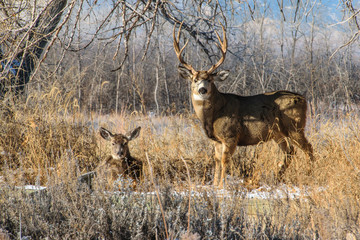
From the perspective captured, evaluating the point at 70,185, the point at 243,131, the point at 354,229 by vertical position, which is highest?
the point at 243,131

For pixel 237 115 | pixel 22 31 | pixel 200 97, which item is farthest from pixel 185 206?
pixel 22 31

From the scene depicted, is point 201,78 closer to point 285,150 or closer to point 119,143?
point 119,143

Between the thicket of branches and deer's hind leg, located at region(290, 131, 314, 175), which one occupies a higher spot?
the thicket of branches

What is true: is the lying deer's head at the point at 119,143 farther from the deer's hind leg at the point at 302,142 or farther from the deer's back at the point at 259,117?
the deer's hind leg at the point at 302,142

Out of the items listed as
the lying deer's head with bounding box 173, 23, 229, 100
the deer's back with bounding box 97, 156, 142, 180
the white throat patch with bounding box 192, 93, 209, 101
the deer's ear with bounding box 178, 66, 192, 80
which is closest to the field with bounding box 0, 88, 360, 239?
the deer's back with bounding box 97, 156, 142, 180

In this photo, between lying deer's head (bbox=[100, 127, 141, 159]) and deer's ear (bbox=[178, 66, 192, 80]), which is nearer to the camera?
deer's ear (bbox=[178, 66, 192, 80])

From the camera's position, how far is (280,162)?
6.00 meters

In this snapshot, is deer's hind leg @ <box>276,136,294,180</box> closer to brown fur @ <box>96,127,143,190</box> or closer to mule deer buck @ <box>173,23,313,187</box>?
mule deer buck @ <box>173,23,313,187</box>

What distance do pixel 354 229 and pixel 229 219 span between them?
939 mm

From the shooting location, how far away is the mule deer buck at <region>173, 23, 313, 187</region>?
546 cm

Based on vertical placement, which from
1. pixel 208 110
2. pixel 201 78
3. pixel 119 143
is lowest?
pixel 119 143

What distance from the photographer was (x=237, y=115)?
221 inches

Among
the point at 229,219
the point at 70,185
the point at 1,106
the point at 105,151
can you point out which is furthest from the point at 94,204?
the point at 1,106

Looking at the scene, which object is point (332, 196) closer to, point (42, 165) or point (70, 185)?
point (70, 185)
